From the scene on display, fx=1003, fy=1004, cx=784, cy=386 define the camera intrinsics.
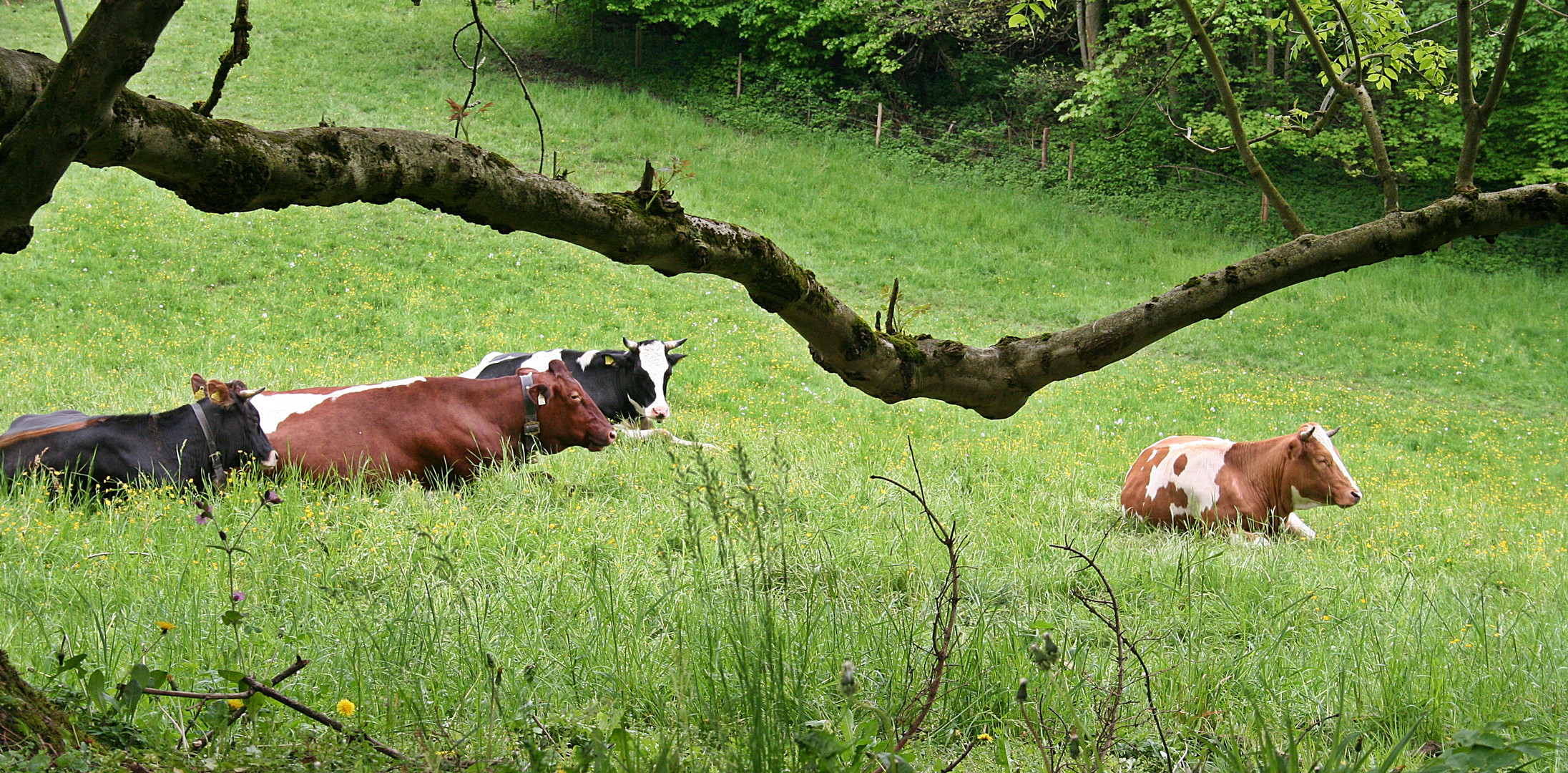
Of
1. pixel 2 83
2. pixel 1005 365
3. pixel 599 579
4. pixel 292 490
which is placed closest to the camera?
pixel 2 83

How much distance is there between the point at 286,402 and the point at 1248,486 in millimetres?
7225

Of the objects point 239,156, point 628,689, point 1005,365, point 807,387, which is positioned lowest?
point 807,387

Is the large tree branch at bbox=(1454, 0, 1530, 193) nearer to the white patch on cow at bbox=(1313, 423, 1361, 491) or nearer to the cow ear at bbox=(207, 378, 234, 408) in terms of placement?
the white patch on cow at bbox=(1313, 423, 1361, 491)

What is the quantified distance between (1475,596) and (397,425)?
6.60 m

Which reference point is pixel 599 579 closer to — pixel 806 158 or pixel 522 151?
pixel 522 151

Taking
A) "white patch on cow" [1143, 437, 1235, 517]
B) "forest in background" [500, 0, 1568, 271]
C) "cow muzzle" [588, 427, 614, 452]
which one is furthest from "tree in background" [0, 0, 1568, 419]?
"forest in background" [500, 0, 1568, 271]

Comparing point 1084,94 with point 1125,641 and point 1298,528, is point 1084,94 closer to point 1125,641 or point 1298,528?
point 1298,528

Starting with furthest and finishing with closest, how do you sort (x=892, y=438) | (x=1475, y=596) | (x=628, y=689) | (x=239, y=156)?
(x=892, y=438)
(x=1475, y=596)
(x=628, y=689)
(x=239, y=156)

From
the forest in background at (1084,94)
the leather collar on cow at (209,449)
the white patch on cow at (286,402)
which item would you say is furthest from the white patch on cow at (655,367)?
the forest in background at (1084,94)

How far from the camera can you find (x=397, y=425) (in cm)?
702

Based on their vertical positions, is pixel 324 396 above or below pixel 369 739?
below

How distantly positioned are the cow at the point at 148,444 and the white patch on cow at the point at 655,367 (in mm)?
4587

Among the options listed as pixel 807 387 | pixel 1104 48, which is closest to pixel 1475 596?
pixel 807 387

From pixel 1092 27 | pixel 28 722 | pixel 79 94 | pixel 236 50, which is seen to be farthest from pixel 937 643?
pixel 1092 27
